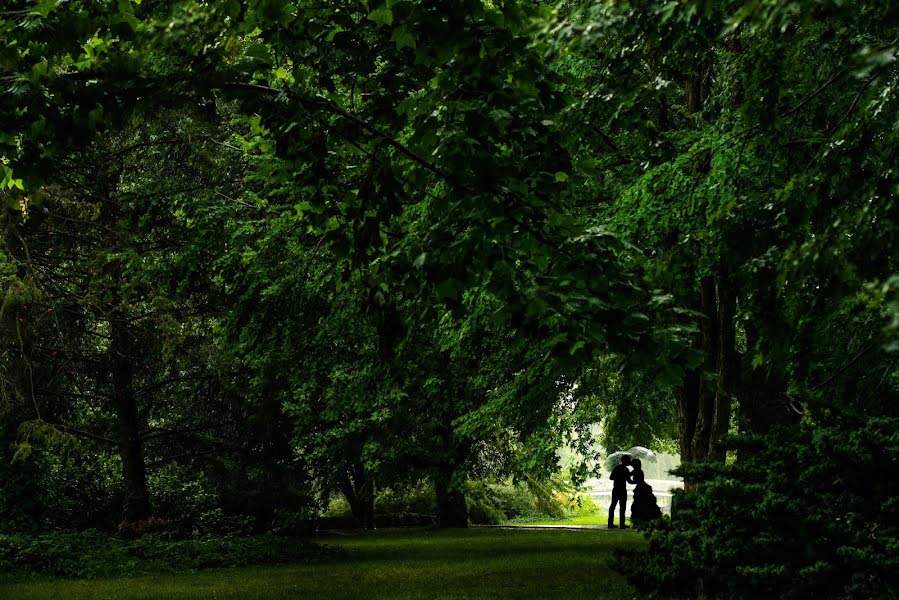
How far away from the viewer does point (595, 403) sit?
17.0 meters

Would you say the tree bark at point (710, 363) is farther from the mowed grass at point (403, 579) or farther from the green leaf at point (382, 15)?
the green leaf at point (382, 15)

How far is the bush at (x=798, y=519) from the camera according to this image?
23.8 ft

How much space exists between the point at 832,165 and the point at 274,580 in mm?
11291

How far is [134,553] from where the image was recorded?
16.6m

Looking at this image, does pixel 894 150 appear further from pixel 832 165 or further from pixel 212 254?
pixel 212 254

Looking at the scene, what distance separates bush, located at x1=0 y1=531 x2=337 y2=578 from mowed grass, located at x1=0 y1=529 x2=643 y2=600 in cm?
81

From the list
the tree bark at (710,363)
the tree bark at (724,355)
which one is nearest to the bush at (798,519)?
the tree bark at (724,355)

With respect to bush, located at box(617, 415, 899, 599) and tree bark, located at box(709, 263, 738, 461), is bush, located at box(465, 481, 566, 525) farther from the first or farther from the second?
bush, located at box(617, 415, 899, 599)

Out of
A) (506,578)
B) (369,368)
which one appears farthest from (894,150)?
(369,368)

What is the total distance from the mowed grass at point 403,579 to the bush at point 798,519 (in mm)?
1592

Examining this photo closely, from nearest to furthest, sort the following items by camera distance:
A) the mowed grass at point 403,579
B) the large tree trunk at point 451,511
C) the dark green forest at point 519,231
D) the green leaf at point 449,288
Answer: the green leaf at point 449,288 → the dark green forest at point 519,231 → the mowed grass at point 403,579 → the large tree trunk at point 451,511

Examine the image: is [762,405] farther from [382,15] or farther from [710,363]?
[382,15]

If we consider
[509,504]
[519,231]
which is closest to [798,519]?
[519,231]

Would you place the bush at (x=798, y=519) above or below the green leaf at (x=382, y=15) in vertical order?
below
